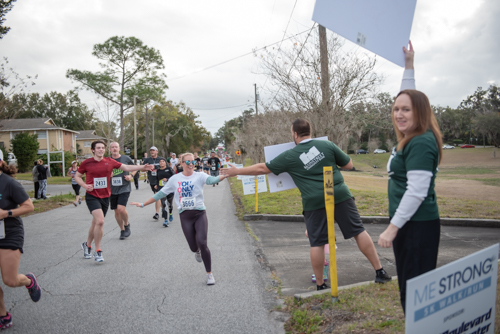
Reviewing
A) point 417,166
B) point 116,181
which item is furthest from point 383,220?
point 417,166

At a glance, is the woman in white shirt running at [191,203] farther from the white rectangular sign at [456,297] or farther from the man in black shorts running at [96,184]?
the white rectangular sign at [456,297]

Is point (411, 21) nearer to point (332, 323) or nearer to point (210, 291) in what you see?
point (332, 323)

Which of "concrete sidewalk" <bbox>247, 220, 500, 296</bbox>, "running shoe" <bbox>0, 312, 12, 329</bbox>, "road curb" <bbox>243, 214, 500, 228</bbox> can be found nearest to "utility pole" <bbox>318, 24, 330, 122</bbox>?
"road curb" <bbox>243, 214, 500, 228</bbox>

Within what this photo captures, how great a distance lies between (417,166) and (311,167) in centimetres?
197

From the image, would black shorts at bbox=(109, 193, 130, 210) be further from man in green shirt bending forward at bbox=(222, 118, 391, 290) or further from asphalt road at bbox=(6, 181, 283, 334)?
man in green shirt bending forward at bbox=(222, 118, 391, 290)

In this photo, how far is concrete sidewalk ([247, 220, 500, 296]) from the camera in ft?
17.9

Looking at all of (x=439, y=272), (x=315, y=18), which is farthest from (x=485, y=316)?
(x=315, y=18)

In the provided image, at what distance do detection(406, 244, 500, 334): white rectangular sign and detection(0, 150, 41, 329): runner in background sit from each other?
12.1 feet

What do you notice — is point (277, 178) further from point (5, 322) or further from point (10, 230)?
point (5, 322)

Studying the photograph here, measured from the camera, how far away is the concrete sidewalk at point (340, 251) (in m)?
5.45

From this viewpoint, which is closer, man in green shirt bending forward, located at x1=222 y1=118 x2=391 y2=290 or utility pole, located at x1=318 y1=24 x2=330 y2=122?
man in green shirt bending forward, located at x1=222 y1=118 x2=391 y2=290

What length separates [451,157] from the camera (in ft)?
243

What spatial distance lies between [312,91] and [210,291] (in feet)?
28.7

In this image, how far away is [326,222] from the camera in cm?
448
